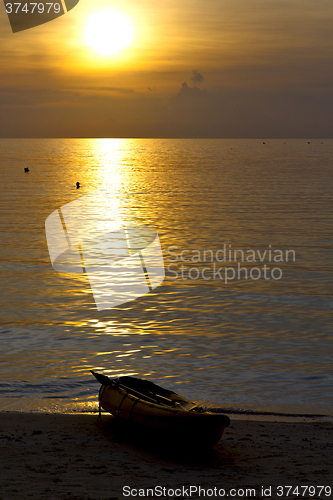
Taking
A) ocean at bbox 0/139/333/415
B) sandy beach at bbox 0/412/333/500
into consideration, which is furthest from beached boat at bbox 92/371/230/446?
ocean at bbox 0/139/333/415

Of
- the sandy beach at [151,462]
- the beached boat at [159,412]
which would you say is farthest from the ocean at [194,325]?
the sandy beach at [151,462]

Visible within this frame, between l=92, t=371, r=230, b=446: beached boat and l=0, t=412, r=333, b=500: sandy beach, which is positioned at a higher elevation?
l=92, t=371, r=230, b=446: beached boat

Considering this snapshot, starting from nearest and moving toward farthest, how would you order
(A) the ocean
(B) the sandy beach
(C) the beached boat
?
(B) the sandy beach, (C) the beached boat, (A) the ocean

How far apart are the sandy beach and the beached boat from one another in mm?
342

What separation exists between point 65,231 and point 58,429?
1174 inches

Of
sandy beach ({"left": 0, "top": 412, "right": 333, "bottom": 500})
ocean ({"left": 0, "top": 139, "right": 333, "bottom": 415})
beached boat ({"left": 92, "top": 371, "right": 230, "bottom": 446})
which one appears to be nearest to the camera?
sandy beach ({"left": 0, "top": 412, "right": 333, "bottom": 500})

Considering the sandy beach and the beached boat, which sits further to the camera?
the beached boat

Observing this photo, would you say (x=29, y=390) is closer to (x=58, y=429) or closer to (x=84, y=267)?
(x=58, y=429)

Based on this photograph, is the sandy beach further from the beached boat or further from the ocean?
the ocean

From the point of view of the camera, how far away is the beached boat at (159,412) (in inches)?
371

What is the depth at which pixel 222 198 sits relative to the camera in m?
60.4

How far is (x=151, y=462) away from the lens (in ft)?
30.4

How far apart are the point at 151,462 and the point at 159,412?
915 millimetres

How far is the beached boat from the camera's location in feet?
30.9
